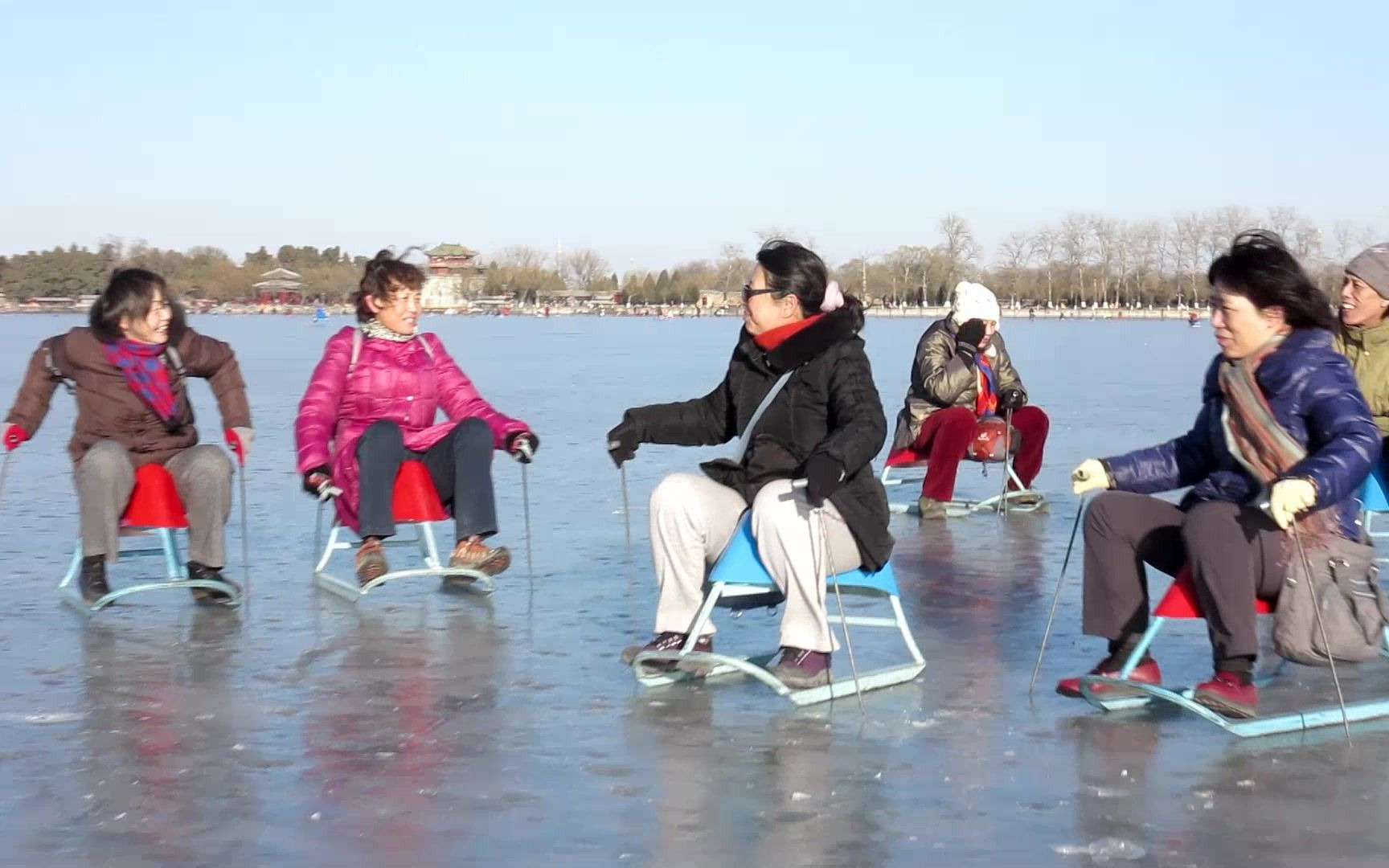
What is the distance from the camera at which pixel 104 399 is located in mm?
6719

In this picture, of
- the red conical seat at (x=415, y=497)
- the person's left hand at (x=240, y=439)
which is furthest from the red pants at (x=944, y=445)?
the person's left hand at (x=240, y=439)

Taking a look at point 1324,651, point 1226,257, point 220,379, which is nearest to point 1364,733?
point 1324,651

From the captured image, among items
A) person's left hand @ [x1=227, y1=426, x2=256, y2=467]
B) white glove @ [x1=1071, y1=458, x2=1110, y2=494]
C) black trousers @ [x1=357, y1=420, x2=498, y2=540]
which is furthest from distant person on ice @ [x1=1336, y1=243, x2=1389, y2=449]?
person's left hand @ [x1=227, y1=426, x2=256, y2=467]

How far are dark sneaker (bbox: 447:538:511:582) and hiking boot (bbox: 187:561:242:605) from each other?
912mm

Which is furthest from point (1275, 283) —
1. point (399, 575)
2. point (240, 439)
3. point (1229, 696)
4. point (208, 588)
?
point (208, 588)

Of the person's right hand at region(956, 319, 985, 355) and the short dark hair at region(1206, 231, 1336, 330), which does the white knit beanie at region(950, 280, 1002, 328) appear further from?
the short dark hair at region(1206, 231, 1336, 330)

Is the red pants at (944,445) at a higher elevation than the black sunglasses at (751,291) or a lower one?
lower

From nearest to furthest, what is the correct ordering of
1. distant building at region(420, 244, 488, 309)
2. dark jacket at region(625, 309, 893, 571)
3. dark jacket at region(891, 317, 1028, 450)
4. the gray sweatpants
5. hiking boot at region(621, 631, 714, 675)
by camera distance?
the gray sweatpants → dark jacket at region(625, 309, 893, 571) → hiking boot at region(621, 631, 714, 675) → dark jacket at region(891, 317, 1028, 450) → distant building at region(420, 244, 488, 309)

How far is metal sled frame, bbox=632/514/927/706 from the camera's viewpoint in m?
5.02

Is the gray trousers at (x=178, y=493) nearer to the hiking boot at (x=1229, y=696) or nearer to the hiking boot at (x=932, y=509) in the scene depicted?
the hiking boot at (x=1229, y=696)

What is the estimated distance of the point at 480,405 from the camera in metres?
7.20

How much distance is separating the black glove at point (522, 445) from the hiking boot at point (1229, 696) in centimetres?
310

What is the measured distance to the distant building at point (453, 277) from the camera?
6078 inches

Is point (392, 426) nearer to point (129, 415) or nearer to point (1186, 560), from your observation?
point (129, 415)
